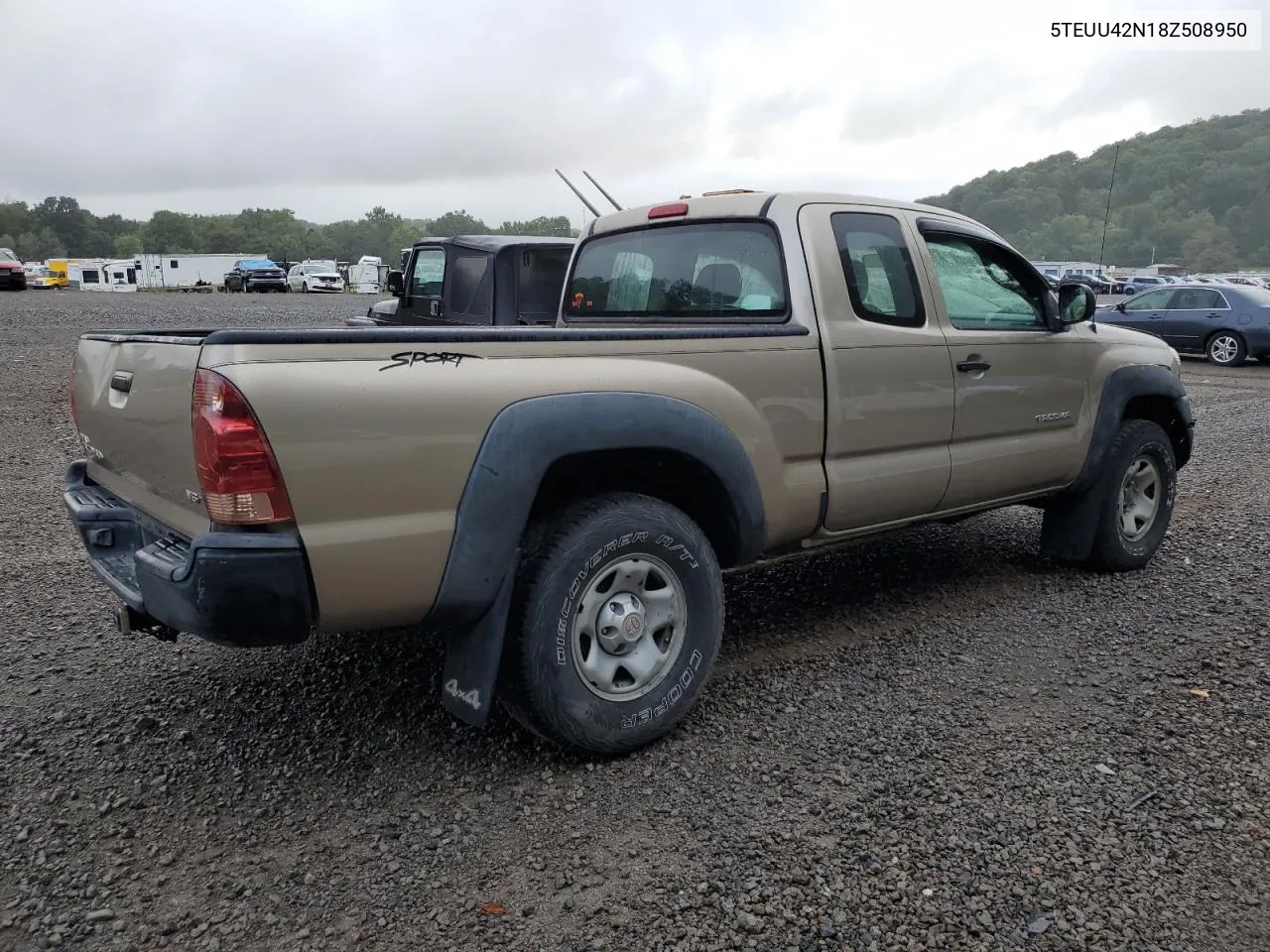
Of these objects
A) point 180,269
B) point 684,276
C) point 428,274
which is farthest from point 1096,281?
point 180,269

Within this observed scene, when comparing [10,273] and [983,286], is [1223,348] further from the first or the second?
[10,273]

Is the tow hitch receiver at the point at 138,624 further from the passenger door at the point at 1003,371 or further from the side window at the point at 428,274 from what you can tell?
the side window at the point at 428,274

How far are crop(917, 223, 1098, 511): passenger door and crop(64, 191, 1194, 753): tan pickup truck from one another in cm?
2

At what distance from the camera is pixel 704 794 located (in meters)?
2.95

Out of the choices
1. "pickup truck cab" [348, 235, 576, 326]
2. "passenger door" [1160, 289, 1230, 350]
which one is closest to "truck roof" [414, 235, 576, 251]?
"pickup truck cab" [348, 235, 576, 326]

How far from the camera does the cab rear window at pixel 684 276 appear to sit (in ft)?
12.6

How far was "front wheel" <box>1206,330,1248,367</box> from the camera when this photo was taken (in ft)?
54.8

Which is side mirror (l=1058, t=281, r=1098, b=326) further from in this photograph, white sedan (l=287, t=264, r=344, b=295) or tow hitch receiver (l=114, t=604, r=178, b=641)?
white sedan (l=287, t=264, r=344, b=295)

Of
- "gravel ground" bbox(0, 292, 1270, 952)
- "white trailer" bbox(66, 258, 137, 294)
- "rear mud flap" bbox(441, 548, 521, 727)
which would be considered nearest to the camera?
"gravel ground" bbox(0, 292, 1270, 952)

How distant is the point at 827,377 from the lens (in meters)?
3.58

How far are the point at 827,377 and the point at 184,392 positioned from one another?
84.1 inches

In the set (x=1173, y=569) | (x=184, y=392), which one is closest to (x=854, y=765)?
(x=184, y=392)

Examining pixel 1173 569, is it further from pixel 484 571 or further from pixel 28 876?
pixel 28 876

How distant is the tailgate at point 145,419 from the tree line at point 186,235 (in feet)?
379
